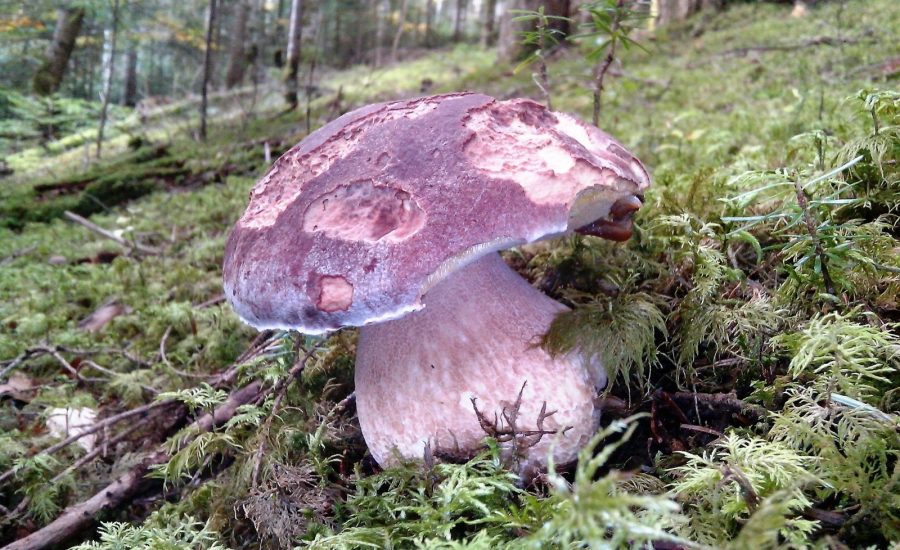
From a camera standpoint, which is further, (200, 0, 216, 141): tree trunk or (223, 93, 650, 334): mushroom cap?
(200, 0, 216, 141): tree trunk

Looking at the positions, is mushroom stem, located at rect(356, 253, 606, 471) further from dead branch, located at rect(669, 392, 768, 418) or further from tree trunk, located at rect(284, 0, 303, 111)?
tree trunk, located at rect(284, 0, 303, 111)

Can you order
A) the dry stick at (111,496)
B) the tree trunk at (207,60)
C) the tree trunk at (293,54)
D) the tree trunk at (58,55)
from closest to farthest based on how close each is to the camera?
the dry stick at (111,496) → the tree trunk at (207,60) → the tree trunk at (293,54) → the tree trunk at (58,55)

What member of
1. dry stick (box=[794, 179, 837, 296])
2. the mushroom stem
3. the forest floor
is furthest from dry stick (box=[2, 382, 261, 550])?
dry stick (box=[794, 179, 837, 296])

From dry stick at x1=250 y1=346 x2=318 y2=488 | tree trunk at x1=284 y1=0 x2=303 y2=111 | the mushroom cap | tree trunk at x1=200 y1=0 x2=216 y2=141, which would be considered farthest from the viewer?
tree trunk at x1=284 y1=0 x2=303 y2=111

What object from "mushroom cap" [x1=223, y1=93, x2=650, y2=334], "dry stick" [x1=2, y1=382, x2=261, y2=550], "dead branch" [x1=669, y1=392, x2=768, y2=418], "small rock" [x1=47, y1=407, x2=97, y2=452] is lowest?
"small rock" [x1=47, y1=407, x2=97, y2=452]

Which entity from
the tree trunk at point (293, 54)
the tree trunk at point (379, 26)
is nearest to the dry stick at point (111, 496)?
the tree trunk at point (293, 54)

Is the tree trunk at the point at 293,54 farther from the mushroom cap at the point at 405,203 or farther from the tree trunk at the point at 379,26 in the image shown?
the tree trunk at the point at 379,26

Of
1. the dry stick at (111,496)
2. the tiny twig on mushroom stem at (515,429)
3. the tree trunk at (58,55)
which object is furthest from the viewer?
the tree trunk at (58,55)

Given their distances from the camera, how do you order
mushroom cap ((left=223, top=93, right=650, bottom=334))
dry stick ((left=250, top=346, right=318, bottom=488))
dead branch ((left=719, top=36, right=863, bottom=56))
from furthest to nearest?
dead branch ((left=719, top=36, right=863, bottom=56)), dry stick ((left=250, top=346, right=318, bottom=488)), mushroom cap ((left=223, top=93, right=650, bottom=334))

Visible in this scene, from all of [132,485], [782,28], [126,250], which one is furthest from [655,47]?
[132,485]
